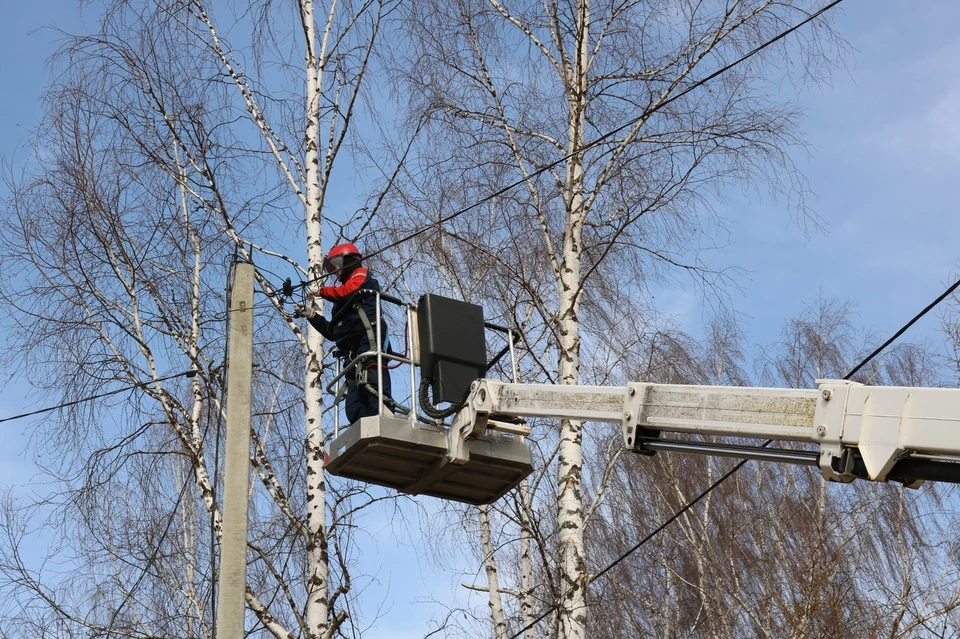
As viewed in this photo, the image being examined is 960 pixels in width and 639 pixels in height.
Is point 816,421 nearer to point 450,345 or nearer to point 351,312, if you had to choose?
point 450,345

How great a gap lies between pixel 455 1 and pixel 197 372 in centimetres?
449

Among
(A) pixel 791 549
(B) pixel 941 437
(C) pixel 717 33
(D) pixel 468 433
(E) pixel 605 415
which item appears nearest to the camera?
(B) pixel 941 437

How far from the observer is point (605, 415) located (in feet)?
A: 25.3

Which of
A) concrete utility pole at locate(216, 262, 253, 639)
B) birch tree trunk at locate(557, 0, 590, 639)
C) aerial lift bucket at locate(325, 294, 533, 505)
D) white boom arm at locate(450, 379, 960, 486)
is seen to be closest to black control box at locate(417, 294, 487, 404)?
aerial lift bucket at locate(325, 294, 533, 505)

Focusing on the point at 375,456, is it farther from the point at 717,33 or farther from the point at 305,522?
the point at 717,33

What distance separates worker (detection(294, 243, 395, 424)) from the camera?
9.11 metres

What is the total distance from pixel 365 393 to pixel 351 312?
2.06ft

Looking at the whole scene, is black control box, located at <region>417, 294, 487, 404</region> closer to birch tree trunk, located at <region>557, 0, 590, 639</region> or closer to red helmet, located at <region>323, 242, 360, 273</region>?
red helmet, located at <region>323, 242, 360, 273</region>

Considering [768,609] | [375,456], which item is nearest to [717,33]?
[375,456]

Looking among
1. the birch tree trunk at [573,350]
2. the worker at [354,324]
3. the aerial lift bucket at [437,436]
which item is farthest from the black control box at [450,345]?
the birch tree trunk at [573,350]

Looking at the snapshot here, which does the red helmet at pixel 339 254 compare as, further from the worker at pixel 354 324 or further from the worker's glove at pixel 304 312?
the worker's glove at pixel 304 312

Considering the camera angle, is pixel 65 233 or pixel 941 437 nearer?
pixel 941 437

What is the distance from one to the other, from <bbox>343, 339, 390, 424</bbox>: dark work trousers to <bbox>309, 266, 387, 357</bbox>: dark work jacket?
11 cm

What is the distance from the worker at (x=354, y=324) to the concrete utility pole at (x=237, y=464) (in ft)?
2.38
